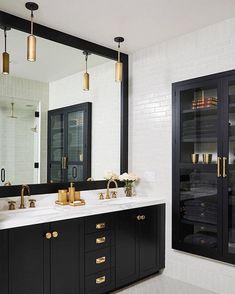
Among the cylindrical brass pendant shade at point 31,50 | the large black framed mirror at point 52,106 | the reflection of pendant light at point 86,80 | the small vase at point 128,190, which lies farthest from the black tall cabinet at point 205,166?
the cylindrical brass pendant shade at point 31,50

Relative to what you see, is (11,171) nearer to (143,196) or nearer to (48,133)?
(48,133)

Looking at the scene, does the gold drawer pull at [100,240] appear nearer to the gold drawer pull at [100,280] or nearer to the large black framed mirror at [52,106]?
the gold drawer pull at [100,280]

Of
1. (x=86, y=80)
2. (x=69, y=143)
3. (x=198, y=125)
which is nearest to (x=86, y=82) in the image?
(x=86, y=80)

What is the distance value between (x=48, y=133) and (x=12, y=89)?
577mm

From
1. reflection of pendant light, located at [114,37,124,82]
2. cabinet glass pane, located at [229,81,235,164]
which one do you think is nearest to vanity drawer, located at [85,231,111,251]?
cabinet glass pane, located at [229,81,235,164]

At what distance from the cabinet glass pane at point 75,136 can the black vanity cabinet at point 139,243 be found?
856mm

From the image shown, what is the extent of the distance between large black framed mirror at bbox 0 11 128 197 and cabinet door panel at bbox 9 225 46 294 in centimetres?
60

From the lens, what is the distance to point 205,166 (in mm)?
3121

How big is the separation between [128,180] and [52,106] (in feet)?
4.19

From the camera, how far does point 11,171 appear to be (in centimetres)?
290

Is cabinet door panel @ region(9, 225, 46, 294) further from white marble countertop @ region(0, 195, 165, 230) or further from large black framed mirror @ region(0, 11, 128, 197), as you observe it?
large black framed mirror @ region(0, 11, 128, 197)

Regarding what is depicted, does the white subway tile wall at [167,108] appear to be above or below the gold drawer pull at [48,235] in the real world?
above

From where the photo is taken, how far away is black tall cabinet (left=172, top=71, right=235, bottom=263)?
2.95 meters

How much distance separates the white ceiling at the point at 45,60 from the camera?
2962 millimetres
